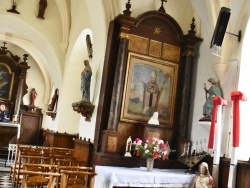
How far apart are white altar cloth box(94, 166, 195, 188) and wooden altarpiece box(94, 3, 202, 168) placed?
2.08ft

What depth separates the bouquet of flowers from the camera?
20.4 feet

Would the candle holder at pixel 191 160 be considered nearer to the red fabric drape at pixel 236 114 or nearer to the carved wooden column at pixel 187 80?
the carved wooden column at pixel 187 80

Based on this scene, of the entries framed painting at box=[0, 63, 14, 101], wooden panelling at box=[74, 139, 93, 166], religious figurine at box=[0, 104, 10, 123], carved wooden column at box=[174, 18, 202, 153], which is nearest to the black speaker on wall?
carved wooden column at box=[174, 18, 202, 153]

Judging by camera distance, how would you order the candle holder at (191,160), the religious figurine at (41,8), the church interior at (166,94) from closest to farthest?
1. the church interior at (166,94)
2. the candle holder at (191,160)
3. the religious figurine at (41,8)

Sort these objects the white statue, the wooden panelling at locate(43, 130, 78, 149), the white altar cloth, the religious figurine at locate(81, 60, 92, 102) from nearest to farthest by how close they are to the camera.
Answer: the white altar cloth
the white statue
the religious figurine at locate(81, 60, 92, 102)
the wooden panelling at locate(43, 130, 78, 149)

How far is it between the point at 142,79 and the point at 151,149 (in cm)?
159

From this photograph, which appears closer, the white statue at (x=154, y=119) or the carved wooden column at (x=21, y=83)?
the white statue at (x=154, y=119)

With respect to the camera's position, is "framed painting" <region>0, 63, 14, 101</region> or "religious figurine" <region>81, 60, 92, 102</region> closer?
"religious figurine" <region>81, 60, 92, 102</region>

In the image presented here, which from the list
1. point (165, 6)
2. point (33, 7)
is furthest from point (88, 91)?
point (33, 7)

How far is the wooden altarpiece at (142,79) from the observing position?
21.9 ft

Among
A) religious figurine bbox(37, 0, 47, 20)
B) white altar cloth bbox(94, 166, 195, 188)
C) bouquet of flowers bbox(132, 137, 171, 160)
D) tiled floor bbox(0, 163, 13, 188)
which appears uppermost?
religious figurine bbox(37, 0, 47, 20)

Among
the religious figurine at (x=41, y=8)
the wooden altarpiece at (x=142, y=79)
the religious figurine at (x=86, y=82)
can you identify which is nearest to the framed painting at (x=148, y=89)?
the wooden altarpiece at (x=142, y=79)

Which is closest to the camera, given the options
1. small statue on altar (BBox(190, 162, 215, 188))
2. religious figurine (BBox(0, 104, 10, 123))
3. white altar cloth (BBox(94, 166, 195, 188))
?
white altar cloth (BBox(94, 166, 195, 188))

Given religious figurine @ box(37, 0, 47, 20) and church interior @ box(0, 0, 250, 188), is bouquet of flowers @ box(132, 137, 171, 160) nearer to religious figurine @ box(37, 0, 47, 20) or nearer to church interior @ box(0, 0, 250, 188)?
church interior @ box(0, 0, 250, 188)
